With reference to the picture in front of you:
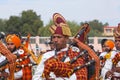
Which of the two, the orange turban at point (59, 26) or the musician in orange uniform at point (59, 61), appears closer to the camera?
the musician in orange uniform at point (59, 61)

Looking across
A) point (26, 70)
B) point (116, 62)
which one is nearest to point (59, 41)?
point (116, 62)

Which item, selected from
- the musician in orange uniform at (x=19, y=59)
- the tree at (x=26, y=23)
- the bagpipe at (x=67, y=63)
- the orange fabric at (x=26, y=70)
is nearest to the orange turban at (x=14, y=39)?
the musician in orange uniform at (x=19, y=59)

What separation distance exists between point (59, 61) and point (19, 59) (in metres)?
3.68

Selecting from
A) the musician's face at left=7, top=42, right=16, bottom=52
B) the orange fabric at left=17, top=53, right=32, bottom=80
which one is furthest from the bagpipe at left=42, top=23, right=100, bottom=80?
the orange fabric at left=17, top=53, right=32, bottom=80

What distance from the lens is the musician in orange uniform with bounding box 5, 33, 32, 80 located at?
1208cm

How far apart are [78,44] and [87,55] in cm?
111

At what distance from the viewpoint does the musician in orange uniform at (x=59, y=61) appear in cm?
870

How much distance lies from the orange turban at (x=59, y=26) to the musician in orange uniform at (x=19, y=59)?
230 cm

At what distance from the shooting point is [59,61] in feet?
29.1

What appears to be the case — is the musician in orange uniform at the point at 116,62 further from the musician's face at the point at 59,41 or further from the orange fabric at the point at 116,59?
the musician's face at the point at 59,41

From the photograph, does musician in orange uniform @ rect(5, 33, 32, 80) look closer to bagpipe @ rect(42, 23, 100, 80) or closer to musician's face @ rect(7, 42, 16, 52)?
musician's face @ rect(7, 42, 16, 52)

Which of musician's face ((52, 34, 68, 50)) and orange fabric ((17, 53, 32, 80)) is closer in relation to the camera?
musician's face ((52, 34, 68, 50))

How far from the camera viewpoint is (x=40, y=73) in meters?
9.16

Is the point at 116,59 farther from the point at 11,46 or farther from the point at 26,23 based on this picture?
the point at 26,23
